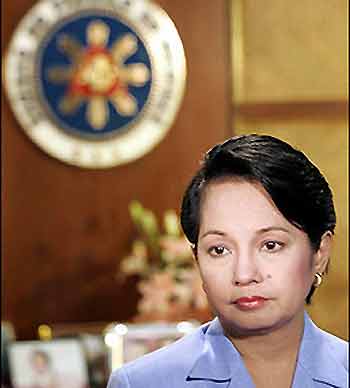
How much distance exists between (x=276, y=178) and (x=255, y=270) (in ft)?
0.24

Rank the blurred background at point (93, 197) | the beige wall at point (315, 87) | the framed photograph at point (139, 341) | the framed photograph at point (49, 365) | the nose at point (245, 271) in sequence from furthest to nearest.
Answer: the blurred background at point (93, 197) → the framed photograph at point (49, 365) → the framed photograph at point (139, 341) → the beige wall at point (315, 87) → the nose at point (245, 271)

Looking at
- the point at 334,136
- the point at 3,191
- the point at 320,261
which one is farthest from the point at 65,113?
the point at 320,261

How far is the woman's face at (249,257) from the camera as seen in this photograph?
0.78 meters

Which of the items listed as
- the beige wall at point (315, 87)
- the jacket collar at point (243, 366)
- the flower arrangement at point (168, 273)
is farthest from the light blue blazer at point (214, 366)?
the flower arrangement at point (168, 273)

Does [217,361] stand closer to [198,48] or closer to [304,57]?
[304,57]

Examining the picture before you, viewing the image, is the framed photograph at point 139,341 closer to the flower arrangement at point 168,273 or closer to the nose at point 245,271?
the flower arrangement at point 168,273

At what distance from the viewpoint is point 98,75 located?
3.31 metres

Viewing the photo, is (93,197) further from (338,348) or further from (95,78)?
(338,348)

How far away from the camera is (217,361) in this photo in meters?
0.82

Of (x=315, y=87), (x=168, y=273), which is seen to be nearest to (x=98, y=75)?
(x=168, y=273)

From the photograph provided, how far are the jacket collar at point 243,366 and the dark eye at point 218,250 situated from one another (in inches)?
2.8

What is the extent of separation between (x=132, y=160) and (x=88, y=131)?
0.18 meters

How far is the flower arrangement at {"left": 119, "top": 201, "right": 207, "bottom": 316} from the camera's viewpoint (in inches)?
113

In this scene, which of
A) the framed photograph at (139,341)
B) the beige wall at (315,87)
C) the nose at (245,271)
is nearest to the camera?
the nose at (245,271)
